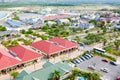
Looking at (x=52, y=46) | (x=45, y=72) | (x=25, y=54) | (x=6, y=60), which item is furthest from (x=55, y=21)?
(x=45, y=72)

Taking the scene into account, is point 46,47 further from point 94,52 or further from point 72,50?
point 94,52

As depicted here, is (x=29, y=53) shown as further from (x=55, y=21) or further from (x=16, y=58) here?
(x=55, y=21)

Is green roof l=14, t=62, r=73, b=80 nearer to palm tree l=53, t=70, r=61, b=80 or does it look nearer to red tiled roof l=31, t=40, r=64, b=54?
palm tree l=53, t=70, r=61, b=80

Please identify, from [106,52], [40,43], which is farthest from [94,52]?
[40,43]

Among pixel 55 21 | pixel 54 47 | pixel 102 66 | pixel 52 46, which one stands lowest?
pixel 55 21

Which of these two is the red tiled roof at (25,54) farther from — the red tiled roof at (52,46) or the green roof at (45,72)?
the green roof at (45,72)

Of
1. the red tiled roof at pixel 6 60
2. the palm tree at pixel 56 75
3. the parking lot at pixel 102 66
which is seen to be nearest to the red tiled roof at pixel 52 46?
the parking lot at pixel 102 66
